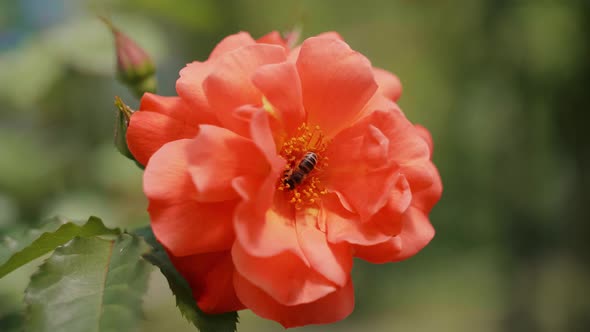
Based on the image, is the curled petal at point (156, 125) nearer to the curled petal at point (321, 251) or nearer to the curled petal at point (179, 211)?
the curled petal at point (179, 211)

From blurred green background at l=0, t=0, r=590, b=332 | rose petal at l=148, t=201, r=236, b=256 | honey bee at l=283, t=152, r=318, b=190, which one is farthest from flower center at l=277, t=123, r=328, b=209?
blurred green background at l=0, t=0, r=590, b=332

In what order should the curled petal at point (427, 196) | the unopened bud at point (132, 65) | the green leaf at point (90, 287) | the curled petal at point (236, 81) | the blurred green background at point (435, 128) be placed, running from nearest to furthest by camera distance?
the green leaf at point (90, 287), the curled petal at point (236, 81), the curled petal at point (427, 196), the unopened bud at point (132, 65), the blurred green background at point (435, 128)

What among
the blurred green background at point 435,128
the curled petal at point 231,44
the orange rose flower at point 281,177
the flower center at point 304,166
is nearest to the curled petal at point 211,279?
the orange rose flower at point 281,177

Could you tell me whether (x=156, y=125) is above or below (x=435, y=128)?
above

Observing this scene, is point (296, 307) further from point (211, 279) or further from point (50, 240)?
point (50, 240)

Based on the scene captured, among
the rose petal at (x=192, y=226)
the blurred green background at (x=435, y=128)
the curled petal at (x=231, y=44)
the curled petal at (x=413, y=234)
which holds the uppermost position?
the curled petal at (x=231, y=44)

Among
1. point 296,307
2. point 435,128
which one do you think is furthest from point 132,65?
point 435,128

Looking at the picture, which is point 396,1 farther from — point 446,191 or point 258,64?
point 258,64

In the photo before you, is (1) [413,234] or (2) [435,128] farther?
(2) [435,128]
